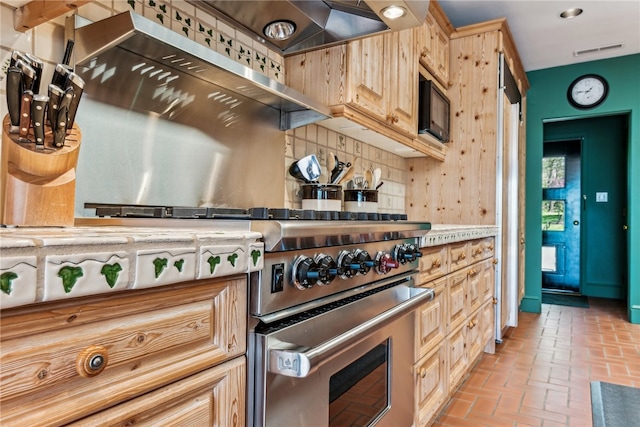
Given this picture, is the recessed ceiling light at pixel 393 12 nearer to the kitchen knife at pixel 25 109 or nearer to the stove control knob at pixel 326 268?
the stove control knob at pixel 326 268

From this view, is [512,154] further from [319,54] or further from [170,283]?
[170,283]

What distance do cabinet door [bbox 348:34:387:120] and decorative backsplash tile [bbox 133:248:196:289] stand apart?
1.37 m

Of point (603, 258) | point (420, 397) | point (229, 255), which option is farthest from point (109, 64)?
point (603, 258)

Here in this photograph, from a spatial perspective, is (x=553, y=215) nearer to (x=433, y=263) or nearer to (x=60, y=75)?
(x=433, y=263)

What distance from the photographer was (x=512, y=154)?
3.62 metres

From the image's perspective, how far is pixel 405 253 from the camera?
1.47m

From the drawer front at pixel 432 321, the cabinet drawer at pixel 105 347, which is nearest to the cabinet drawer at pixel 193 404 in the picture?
the cabinet drawer at pixel 105 347

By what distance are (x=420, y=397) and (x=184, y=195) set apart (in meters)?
Result: 1.21

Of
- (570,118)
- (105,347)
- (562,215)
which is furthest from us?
(562,215)

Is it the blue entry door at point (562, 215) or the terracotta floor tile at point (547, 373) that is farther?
the blue entry door at point (562, 215)

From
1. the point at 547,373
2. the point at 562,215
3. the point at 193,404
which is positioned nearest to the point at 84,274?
the point at 193,404

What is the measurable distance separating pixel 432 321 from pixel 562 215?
4.54 metres

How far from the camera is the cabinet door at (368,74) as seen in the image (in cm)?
186

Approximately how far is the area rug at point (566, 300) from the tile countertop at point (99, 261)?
5063mm
